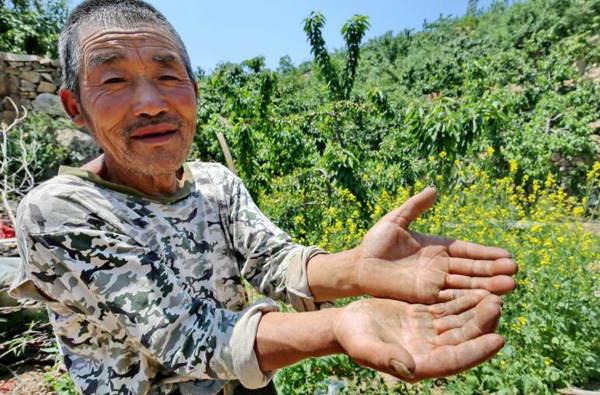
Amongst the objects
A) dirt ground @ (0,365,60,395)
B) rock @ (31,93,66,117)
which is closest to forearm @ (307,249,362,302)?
dirt ground @ (0,365,60,395)

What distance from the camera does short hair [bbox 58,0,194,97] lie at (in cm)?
99

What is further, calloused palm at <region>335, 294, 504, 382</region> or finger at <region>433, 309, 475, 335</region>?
finger at <region>433, 309, 475, 335</region>

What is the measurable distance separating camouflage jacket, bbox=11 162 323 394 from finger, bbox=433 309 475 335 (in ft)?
1.32

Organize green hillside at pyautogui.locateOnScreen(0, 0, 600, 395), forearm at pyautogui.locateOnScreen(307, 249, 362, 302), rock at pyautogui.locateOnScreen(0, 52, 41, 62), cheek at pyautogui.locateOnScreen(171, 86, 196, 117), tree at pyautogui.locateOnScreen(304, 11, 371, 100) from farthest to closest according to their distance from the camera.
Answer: rock at pyautogui.locateOnScreen(0, 52, 41, 62) < tree at pyautogui.locateOnScreen(304, 11, 371, 100) < green hillside at pyautogui.locateOnScreen(0, 0, 600, 395) < forearm at pyautogui.locateOnScreen(307, 249, 362, 302) < cheek at pyautogui.locateOnScreen(171, 86, 196, 117)

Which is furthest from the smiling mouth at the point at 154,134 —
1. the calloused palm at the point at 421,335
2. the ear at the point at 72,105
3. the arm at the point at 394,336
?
the calloused palm at the point at 421,335

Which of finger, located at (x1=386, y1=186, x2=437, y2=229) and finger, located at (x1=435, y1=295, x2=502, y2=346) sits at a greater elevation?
finger, located at (x1=386, y1=186, x2=437, y2=229)

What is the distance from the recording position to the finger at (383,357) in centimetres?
68

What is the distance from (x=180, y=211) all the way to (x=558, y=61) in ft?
47.6

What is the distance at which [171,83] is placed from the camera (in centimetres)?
104

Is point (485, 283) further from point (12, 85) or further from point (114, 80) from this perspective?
point (12, 85)

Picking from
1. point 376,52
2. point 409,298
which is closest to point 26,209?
point 409,298

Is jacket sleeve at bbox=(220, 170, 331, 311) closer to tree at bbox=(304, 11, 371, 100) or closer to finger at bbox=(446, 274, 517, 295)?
finger at bbox=(446, 274, 517, 295)

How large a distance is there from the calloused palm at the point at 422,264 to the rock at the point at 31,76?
9.09 meters

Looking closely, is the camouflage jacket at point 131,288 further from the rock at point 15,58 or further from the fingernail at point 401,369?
the rock at point 15,58
